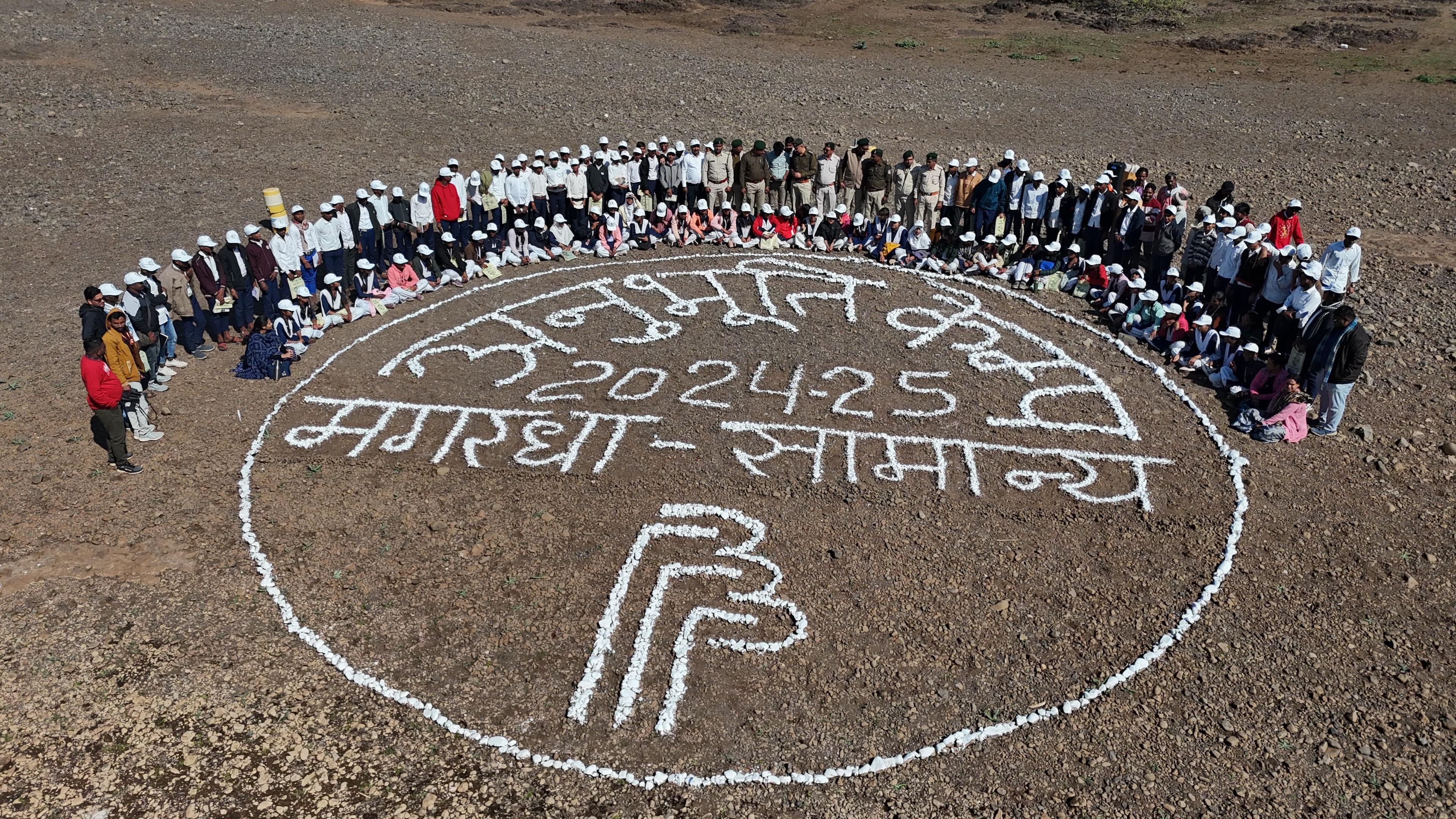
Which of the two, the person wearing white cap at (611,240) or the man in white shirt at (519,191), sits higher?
the man in white shirt at (519,191)

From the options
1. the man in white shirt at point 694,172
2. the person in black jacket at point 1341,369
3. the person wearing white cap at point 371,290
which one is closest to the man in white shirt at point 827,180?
the man in white shirt at point 694,172

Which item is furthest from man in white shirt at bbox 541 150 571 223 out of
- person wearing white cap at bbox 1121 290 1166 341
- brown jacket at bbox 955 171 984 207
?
person wearing white cap at bbox 1121 290 1166 341

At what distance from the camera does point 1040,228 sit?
18344 millimetres

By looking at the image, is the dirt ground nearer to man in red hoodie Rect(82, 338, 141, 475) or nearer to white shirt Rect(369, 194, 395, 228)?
man in red hoodie Rect(82, 338, 141, 475)

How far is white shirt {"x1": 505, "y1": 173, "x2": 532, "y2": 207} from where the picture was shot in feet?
59.7

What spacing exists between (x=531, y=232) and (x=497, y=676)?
11537 mm

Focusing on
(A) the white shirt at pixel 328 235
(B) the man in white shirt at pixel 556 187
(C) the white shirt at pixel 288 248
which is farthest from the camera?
(B) the man in white shirt at pixel 556 187

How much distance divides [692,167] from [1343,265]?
435 inches

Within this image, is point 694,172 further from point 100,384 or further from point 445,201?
point 100,384

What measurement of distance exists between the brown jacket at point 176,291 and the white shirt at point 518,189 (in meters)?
5.95

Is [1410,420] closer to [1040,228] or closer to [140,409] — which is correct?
[1040,228]

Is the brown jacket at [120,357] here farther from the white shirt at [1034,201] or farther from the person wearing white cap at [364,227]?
the white shirt at [1034,201]

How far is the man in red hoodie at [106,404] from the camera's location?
1112 centimetres

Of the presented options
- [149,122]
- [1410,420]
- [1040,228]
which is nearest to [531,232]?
[1040,228]
